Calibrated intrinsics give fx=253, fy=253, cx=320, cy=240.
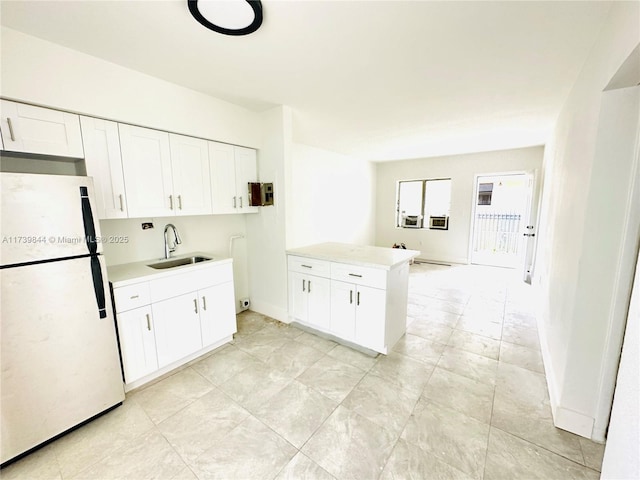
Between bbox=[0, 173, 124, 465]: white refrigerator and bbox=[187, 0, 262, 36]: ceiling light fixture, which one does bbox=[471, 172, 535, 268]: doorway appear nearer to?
bbox=[187, 0, 262, 36]: ceiling light fixture

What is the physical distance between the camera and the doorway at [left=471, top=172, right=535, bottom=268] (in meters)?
5.55

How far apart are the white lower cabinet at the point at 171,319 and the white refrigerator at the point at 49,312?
20cm

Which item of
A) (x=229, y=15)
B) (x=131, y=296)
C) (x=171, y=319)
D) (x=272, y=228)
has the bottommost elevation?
(x=171, y=319)

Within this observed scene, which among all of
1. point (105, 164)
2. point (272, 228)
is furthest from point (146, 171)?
point (272, 228)

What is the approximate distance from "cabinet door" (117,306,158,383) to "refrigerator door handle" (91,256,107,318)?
0.71ft

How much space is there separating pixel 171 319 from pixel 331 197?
12.0ft

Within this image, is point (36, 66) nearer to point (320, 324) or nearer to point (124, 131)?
point (124, 131)

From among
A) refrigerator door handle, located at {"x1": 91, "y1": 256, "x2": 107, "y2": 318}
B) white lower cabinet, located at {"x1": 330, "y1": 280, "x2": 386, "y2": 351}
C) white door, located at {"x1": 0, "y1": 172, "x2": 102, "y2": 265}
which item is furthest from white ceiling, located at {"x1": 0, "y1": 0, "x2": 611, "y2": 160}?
white lower cabinet, located at {"x1": 330, "y1": 280, "x2": 386, "y2": 351}

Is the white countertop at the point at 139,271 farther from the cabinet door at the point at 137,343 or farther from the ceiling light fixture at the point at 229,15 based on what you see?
the ceiling light fixture at the point at 229,15

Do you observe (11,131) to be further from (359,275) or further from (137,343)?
(359,275)

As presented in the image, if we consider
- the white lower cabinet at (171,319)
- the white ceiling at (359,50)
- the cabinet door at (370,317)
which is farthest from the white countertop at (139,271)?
the white ceiling at (359,50)

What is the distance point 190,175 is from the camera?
2.49m

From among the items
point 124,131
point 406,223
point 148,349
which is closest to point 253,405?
point 148,349

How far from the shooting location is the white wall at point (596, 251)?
1.35 meters
